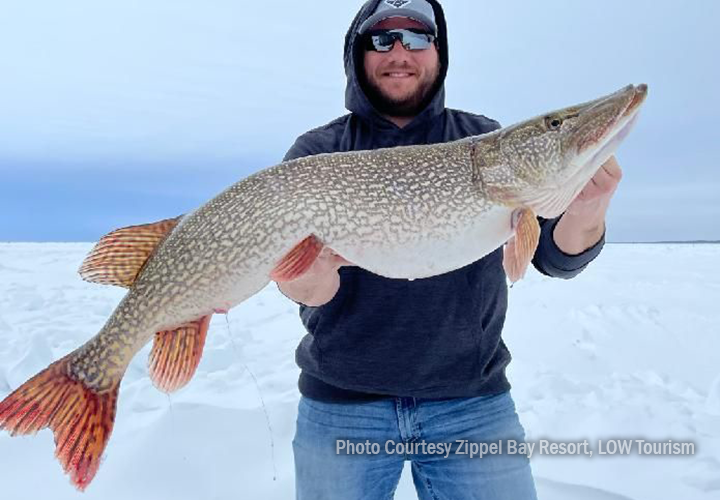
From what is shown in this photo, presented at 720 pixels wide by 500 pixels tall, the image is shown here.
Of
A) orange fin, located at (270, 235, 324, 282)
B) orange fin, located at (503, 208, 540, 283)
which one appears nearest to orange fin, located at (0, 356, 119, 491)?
orange fin, located at (270, 235, 324, 282)

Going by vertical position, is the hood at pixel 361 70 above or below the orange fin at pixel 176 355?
above

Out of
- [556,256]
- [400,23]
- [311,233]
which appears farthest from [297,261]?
[400,23]

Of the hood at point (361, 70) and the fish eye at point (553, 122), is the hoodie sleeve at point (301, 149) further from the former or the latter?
the fish eye at point (553, 122)

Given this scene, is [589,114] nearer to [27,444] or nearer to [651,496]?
[651,496]

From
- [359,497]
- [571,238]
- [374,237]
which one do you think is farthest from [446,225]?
[359,497]

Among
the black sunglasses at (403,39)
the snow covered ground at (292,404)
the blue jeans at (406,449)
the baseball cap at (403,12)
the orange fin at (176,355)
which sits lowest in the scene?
the snow covered ground at (292,404)

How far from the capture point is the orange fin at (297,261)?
187 cm

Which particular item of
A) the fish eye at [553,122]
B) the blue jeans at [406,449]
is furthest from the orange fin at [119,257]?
the fish eye at [553,122]

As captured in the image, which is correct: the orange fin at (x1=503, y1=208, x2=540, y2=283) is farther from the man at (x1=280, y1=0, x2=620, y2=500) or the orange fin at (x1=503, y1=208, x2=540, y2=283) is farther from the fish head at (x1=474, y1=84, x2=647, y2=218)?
the man at (x1=280, y1=0, x2=620, y2=500)

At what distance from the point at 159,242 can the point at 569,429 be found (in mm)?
2546

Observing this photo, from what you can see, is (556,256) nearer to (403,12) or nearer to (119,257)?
(403,12)

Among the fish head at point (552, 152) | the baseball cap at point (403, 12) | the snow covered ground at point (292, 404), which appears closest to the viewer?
the fish head at point (552, 152)

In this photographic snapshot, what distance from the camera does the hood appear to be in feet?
8.14

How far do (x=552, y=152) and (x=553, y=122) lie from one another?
0.13m
